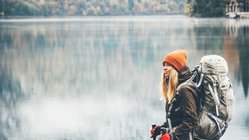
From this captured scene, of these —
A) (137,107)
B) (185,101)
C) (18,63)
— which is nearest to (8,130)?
(137,107)

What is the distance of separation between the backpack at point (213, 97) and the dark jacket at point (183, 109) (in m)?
0.08

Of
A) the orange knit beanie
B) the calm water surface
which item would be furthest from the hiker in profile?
the calm water surface

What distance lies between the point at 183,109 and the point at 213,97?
26 centimetres

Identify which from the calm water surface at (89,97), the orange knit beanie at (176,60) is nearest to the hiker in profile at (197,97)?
the orange knit beanie at (176,60)

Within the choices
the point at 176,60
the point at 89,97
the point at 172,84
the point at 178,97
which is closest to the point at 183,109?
the point at 178,97

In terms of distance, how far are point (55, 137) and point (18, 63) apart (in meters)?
17.9

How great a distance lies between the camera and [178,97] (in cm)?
589

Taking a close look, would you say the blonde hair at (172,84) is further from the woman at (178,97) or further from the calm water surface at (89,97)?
the calm water surface at (89,97)

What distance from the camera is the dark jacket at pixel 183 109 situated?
580 centimetres

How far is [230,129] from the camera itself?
11.7 m

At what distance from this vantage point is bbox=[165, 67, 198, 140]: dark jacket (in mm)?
5805

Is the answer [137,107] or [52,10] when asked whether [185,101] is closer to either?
[137,107]

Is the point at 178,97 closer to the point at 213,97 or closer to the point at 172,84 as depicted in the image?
the point at 172,84

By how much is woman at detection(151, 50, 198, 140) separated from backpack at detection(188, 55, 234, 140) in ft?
0.29
